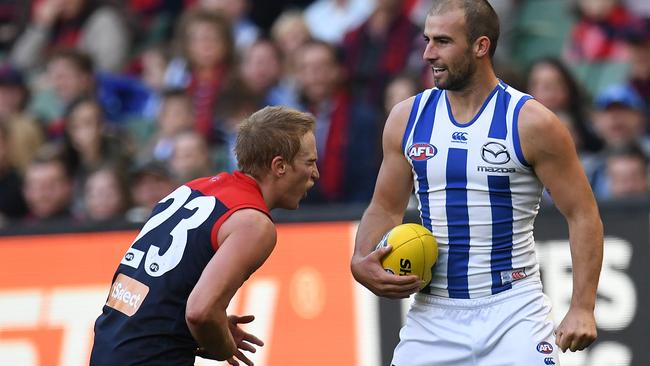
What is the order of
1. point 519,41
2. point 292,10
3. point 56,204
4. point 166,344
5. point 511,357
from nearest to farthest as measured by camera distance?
point 166,344 → point 511,357 → point 56,204 → point 519,41 → point 292,10

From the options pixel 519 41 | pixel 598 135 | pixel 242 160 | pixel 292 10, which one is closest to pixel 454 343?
pixel 242 160

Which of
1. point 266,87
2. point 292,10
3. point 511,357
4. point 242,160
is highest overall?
point 292,10

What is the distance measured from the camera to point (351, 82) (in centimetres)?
1070

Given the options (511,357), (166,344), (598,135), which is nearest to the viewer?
(166,344)

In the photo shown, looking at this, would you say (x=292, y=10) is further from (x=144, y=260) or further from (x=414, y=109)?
(x=144, y=260)

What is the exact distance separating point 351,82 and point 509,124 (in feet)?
17.1

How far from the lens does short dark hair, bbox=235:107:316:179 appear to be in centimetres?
534

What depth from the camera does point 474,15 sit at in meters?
5.62

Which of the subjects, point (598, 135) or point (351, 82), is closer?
point (598, 135)

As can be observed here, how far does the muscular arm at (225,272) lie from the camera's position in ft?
16.0

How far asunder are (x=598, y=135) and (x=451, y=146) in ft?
13.3

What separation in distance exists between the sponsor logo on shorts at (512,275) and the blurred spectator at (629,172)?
324cm

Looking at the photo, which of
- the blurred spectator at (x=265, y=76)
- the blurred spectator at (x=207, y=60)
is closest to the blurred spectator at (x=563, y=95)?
the blurred spectator at (x=265, y=76)

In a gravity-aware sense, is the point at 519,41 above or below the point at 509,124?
above
